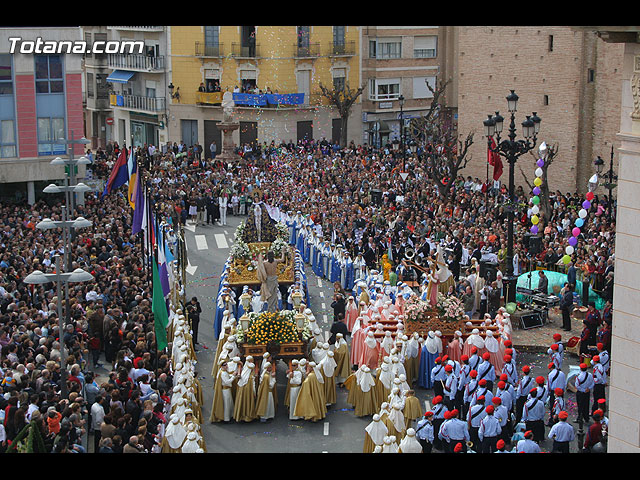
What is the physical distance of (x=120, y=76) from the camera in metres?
57.9

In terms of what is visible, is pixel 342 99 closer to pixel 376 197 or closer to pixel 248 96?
pixel 248 96

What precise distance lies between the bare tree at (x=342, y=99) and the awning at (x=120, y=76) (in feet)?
37.1

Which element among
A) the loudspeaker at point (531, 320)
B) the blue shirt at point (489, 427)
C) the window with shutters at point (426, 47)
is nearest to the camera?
the blue shirt at point (489, 427)

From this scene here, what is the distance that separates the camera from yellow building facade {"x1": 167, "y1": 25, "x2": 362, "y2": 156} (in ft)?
178

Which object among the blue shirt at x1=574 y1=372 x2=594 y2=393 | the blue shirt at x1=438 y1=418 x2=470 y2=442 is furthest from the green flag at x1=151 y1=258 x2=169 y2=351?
the blue shirt at x1=574 y1=372 x2=594 y2=393

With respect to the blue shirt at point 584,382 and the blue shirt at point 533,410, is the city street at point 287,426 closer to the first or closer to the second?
the blue shirt at point 533,410

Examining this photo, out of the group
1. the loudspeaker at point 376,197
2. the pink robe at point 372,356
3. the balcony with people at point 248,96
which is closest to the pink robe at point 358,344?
the pink robe at point 372,356

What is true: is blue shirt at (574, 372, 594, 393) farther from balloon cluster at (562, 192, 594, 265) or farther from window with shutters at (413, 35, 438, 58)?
window with shutters at (413, 35, 438, 58)

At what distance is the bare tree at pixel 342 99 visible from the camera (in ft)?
180

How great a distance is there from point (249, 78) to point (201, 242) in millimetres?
22034

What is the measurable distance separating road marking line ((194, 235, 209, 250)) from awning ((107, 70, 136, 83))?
2366 cm

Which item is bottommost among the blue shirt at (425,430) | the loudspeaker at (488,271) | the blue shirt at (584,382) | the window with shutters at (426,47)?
the blue shirt at (425,430)
